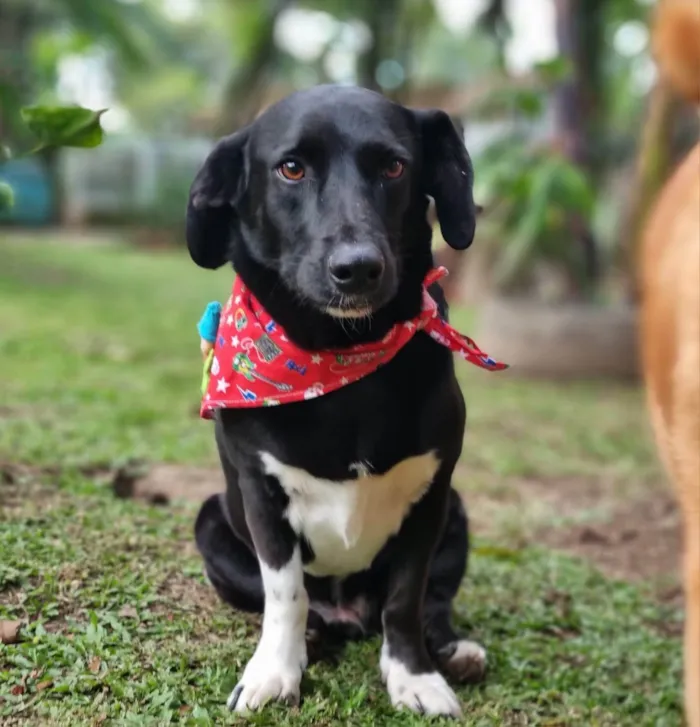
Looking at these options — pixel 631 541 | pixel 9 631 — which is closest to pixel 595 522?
pixel 631 541

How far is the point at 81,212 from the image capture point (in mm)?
19688

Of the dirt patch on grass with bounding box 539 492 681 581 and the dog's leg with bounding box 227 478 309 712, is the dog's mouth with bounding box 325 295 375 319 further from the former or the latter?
the dirt patch on grass with bounding box 539 492 681 581

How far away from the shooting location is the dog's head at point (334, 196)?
1879mm

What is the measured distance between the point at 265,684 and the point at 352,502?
42cm

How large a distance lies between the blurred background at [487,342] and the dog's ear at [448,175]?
2.00 ft

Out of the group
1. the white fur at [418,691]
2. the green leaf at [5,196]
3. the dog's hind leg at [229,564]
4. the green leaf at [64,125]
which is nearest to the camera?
the white fur at [418,691]

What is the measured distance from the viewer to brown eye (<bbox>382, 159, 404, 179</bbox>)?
2.00 metres

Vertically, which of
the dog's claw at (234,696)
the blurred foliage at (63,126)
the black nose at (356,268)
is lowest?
the dog's claw at (234,696)

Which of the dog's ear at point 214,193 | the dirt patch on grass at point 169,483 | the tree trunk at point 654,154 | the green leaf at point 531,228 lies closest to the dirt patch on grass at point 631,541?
the dirt patch on grass at point 169,483

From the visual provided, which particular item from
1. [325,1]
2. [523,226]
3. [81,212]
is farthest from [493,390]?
[81,212]

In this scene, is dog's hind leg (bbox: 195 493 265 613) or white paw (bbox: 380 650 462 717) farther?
dog's hind leg (bbox: 195 493 265 613)

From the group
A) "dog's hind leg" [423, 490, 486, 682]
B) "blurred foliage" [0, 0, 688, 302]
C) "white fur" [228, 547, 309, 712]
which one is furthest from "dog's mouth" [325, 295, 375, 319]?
"blurred foliage" [0, 0, 688, 302]

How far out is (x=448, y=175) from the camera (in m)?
2.12

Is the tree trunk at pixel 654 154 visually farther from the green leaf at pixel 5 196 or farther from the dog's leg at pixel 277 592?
the dog's leg at pixel 277 592
